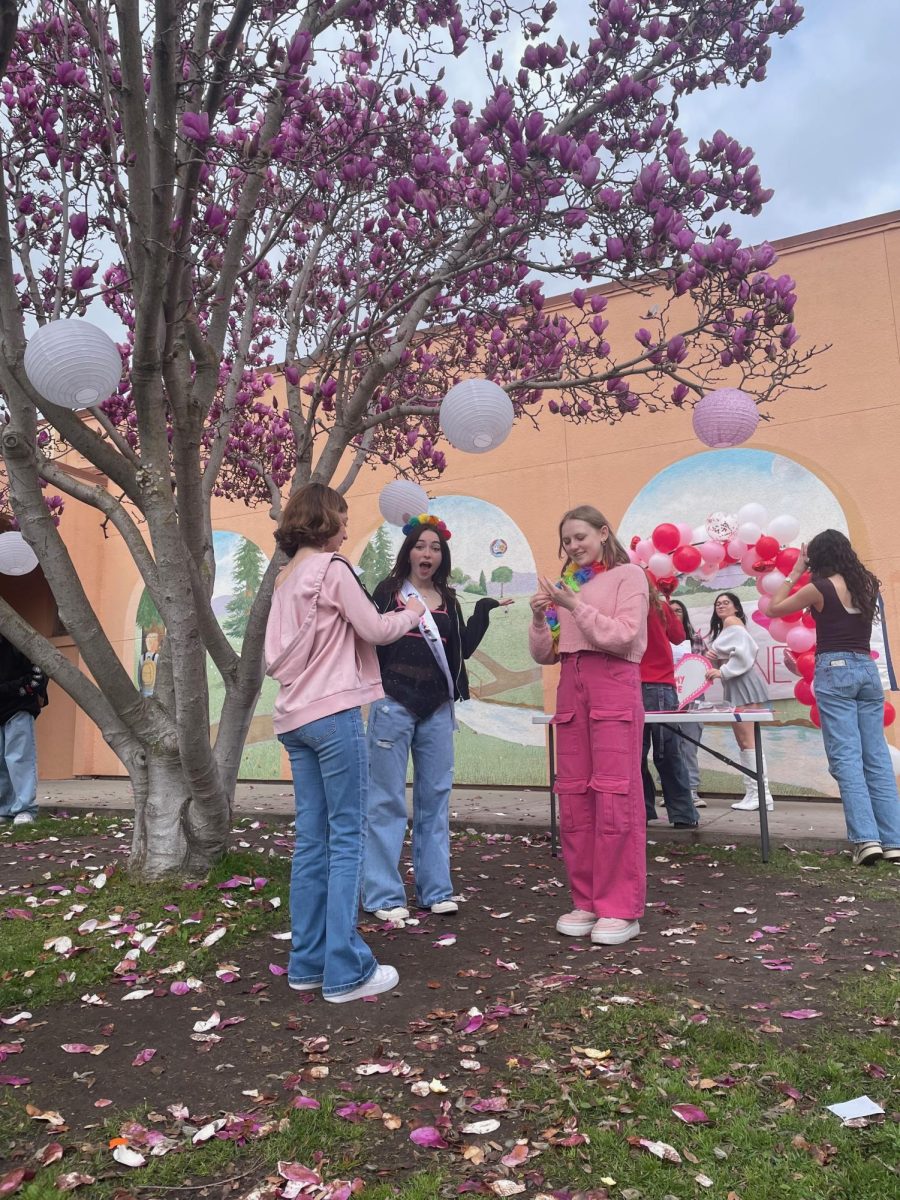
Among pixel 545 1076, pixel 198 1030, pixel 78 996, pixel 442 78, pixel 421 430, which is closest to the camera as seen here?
pixel 545 1076

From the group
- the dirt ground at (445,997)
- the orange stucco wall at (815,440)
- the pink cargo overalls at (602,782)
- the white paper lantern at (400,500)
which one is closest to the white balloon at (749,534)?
the orange stucco wall at (815,440)

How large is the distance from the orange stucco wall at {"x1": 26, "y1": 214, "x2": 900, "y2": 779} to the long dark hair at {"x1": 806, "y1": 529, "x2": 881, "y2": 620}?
7.26 ft

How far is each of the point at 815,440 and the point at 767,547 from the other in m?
1.46

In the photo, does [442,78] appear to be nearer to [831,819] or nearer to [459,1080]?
[459,1080]

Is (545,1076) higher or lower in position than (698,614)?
lower

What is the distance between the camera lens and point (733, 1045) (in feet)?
8.50

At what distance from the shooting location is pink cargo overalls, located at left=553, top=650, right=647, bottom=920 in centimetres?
367

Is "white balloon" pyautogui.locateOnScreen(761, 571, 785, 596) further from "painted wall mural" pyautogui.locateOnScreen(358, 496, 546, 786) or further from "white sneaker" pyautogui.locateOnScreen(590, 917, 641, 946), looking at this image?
"white sneaker" pyautogui.locateOnScreen(590, 917, 641, 946)

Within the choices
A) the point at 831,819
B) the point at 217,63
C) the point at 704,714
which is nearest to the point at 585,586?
the point at 704,714

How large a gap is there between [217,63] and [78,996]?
3715 mm

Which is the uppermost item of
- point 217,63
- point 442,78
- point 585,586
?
point 442,78

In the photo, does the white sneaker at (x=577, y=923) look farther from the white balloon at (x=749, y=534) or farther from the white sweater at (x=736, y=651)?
the white balloon at (x=749, y=534)

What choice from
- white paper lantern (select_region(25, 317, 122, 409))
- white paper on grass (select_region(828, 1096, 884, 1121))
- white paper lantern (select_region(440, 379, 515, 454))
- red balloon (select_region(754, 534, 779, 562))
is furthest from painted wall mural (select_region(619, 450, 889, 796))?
white paper lantern (select_region(25, 317, 122, 409))

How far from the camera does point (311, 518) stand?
3.39 metres
